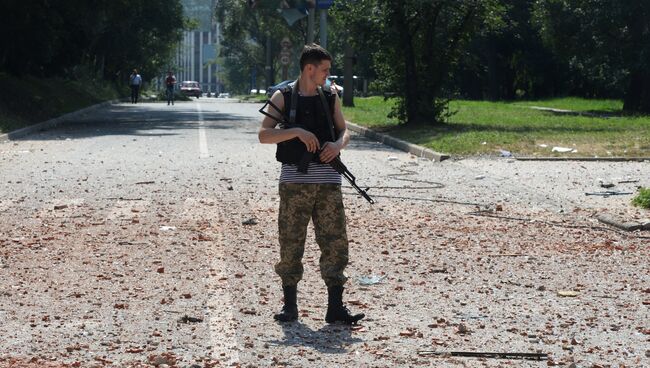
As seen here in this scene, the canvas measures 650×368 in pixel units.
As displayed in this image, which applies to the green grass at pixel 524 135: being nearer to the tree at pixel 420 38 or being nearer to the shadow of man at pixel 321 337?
the tree at pixel 420 38

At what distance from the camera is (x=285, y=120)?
24.5 feet

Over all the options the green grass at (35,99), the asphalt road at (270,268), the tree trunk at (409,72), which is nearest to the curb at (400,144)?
the tree trunk at (409,72)

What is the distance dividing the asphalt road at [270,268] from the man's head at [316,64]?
1467mm

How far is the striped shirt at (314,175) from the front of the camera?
7426 mm

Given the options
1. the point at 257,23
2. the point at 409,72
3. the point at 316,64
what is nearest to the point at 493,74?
the point at 257,23

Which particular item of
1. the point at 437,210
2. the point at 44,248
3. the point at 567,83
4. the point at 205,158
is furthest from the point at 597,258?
the point at 567,83

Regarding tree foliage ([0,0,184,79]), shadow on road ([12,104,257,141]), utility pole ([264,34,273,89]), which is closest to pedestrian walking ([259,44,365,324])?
shadow on road ([12,104,257,141])

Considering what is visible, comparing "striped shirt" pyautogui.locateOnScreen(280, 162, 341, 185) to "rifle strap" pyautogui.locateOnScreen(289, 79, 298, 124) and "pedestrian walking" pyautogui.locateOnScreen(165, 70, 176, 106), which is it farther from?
"pedestrian walking" pyautogui.locateOnScreen(165, 70, 176, 106)

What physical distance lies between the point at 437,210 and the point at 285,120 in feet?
21.2

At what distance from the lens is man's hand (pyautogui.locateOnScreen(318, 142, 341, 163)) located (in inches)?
286

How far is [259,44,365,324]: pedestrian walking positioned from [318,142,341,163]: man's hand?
4cm

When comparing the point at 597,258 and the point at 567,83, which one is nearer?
the point at 597,258

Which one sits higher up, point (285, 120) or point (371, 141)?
point (285, 120)

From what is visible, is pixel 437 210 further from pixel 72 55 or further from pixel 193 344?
pixel 72 55
